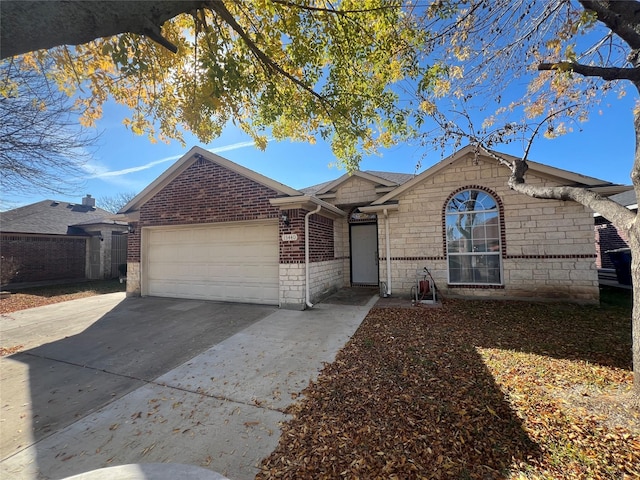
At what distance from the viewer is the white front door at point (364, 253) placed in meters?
10.9

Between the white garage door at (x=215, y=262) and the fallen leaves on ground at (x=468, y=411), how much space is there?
3951mm

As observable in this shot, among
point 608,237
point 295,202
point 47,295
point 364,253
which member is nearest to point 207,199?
point 295,202

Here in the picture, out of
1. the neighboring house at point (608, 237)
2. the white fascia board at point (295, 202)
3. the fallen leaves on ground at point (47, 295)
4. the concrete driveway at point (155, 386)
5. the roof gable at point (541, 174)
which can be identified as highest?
the roof gable at point (541, 174)

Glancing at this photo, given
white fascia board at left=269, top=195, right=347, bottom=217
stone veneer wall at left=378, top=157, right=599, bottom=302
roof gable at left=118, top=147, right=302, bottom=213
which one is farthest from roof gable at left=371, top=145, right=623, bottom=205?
roof gable at left=118, top=147, right=302, bottom=213

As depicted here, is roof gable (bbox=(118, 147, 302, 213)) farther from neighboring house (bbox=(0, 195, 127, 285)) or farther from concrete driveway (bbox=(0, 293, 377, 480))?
neighboring house (bbox=(0, 195, 127, 285))

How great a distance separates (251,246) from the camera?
8141 millimetres

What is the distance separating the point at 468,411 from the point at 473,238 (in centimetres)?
658

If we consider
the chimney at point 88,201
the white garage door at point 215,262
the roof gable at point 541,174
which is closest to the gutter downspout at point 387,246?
the roof gable at point 541,174

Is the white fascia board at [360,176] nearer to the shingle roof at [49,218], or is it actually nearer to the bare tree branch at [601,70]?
the bare tree branch at [601,70]

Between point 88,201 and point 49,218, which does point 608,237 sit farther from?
point 88,201

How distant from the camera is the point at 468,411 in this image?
111 inches

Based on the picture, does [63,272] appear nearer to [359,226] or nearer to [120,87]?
[120,87]

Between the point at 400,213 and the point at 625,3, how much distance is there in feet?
20.0

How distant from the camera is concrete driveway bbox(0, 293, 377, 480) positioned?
7.77 feet
